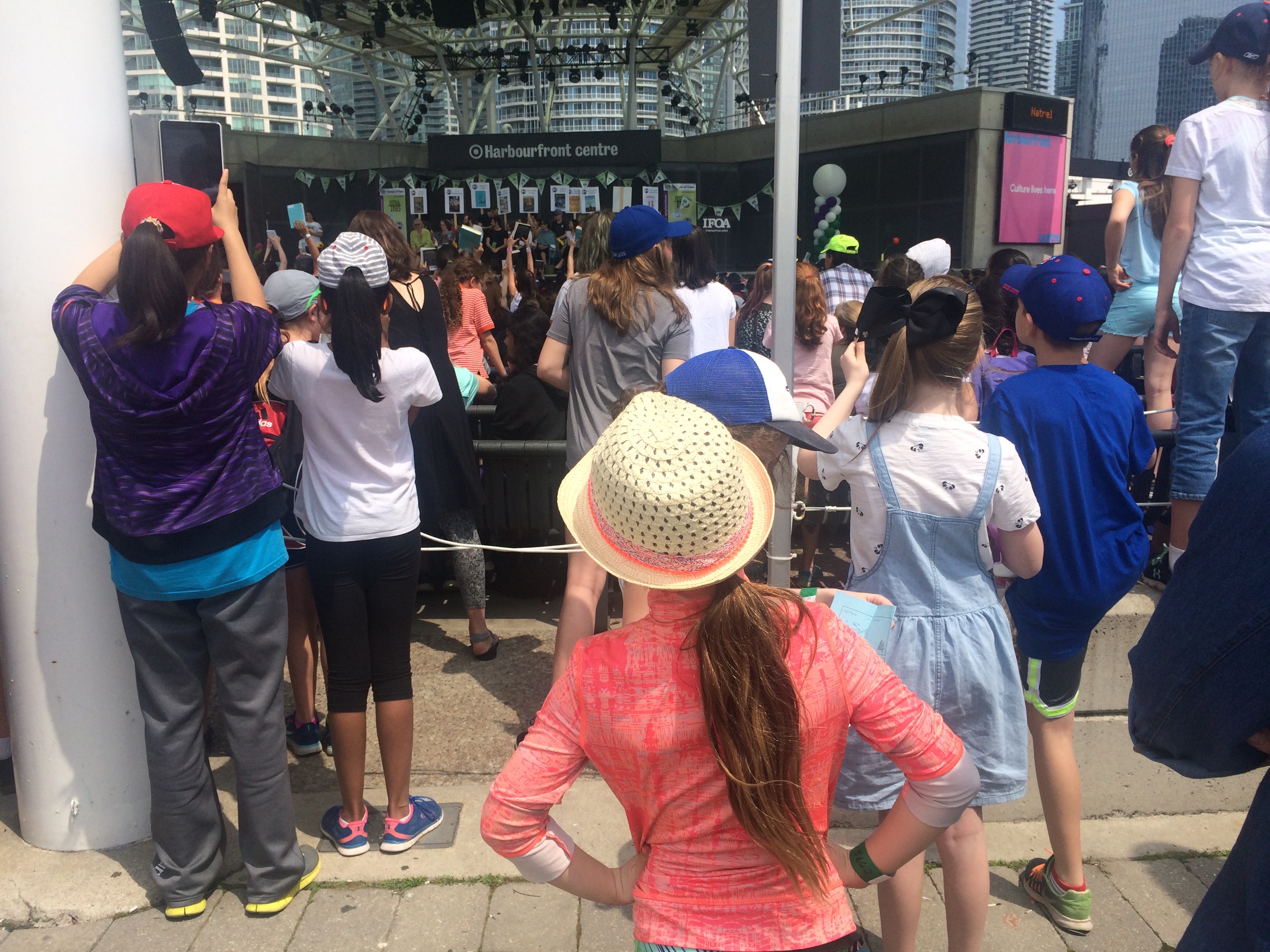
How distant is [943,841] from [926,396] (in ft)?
3.57

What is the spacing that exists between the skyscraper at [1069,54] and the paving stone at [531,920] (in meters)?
60.6

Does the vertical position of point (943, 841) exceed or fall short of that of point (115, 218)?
it falls short

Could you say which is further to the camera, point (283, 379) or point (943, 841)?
point (283, 379)

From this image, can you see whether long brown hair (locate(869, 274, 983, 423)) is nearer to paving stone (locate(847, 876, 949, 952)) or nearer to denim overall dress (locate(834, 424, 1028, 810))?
denim overall dress (locate(834, 424, 1028, 810))

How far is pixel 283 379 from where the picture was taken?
2.89 m

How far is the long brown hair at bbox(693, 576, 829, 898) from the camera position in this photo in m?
1.32

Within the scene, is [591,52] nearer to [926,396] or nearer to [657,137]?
[657,137]

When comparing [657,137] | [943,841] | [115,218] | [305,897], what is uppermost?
[657,137]

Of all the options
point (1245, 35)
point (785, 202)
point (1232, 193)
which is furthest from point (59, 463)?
point (1245, 35)

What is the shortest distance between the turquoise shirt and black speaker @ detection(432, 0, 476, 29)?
1978 cm

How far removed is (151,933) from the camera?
2750 mm

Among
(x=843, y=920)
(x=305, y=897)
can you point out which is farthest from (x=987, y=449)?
(x=305, y=897)

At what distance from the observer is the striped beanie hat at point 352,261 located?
282cm

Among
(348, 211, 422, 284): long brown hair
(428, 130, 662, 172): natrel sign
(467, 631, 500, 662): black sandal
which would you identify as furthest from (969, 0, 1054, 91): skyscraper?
(467, 631, 500, 662): black sandal
